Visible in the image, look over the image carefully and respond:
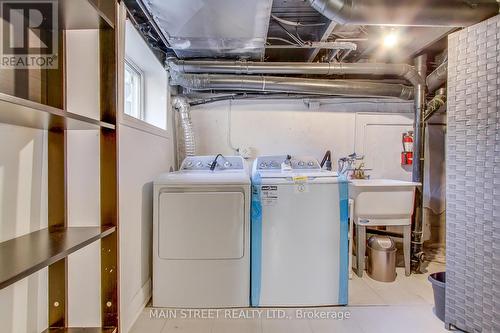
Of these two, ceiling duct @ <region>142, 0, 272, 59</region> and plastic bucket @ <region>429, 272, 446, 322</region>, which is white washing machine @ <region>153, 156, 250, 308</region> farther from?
plastic bucket @ <region>429, 272, 446, 322</region>

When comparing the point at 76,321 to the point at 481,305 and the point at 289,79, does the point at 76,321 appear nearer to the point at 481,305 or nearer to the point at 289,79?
the point at 481,305

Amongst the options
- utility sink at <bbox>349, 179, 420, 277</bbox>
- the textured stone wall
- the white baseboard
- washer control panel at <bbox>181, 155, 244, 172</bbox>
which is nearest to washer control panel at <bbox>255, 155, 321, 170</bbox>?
washer control panel at <bbox>181, 155, 244, 172</bbox>

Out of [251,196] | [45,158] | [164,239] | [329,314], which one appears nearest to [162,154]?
[164,239]

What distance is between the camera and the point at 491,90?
1.47m

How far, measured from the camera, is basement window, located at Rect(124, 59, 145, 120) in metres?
2.28

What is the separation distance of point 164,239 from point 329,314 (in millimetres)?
1258

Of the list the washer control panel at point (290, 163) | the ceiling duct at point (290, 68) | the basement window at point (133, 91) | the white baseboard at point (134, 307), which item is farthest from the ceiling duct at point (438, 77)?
the white baseboard at point (134, 307)

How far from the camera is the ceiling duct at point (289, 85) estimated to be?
249 centimetres

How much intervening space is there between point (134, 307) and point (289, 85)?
7.16 ft

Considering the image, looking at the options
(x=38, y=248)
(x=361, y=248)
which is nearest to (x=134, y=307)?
(x=38, y=248)

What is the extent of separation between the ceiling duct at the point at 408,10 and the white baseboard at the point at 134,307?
2.11m

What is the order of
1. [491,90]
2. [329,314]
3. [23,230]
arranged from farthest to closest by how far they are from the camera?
[329,314]
[491,90]
[23,230]

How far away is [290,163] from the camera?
2469 millimetres

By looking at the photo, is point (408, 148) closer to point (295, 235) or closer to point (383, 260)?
point (383, 260)
